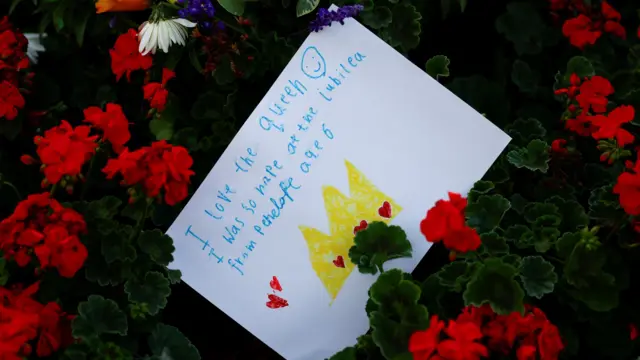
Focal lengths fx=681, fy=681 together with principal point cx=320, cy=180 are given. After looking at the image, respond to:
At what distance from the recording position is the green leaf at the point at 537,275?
833 mm

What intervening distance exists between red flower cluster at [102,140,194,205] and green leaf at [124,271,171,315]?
113 mm

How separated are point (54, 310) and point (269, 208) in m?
0.31

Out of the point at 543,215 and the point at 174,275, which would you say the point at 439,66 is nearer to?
the point at 543,215

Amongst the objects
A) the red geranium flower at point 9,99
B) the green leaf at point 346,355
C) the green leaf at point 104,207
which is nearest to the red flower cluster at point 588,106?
the green leaf at point 346,355

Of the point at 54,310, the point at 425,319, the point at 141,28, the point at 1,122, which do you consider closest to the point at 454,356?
the point at 425,319

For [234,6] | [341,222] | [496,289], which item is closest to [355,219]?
[341,222]

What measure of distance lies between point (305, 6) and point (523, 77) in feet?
1.34

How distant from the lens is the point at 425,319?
2.62 feet

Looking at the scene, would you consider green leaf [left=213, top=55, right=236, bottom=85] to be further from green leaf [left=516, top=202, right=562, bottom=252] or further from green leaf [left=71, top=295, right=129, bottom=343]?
green leaf [left=516, top=202, right=562, bottom=252]

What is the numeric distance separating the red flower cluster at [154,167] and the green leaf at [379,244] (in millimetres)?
243

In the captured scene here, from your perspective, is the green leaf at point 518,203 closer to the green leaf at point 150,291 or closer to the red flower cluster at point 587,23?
the red flower cluster at point 587,23

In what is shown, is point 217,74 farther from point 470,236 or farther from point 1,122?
point 470,236

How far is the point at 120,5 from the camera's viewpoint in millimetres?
989

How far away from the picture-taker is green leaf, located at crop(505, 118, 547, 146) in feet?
3.41
